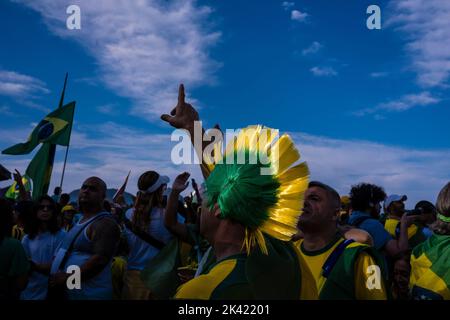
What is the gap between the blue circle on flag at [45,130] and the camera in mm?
10569

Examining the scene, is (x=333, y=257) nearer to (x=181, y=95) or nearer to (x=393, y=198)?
(x=181, y=95)

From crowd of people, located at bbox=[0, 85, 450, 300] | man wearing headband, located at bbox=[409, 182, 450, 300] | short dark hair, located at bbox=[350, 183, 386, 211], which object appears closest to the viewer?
crowd of people, located at bbox=[0, 85, 450, 300]

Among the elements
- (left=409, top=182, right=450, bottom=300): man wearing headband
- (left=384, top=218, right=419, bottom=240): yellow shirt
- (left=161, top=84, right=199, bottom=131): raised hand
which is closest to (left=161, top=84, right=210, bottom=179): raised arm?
(left=161, top=84, right=199, bottom=131): raised hand

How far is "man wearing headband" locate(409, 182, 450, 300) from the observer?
2896 mm

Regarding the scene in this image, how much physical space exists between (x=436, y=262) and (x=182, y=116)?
78.1 inches

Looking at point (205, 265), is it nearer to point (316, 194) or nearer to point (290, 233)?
point (290, 233)

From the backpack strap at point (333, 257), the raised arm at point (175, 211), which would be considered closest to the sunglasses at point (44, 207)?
the raised arm at point (175, 211)

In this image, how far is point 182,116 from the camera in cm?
263

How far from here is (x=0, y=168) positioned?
5.16 m

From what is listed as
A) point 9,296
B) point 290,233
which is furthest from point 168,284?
point 290,233

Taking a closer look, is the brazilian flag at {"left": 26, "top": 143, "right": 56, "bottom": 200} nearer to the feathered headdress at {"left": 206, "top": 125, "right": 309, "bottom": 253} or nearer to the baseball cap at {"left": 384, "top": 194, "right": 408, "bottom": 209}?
the baseball cap at {"left": 384, "top": 194, "right": 408, "bottom": 209}

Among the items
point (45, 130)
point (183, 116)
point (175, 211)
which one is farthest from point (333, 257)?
point (45, 130)

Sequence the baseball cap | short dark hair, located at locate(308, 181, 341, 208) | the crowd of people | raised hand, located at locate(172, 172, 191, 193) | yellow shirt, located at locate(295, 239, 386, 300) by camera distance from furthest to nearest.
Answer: the baseball cap → raised hand, located at locate(172, 172, 191, 193) → short dark hair, located at locate(308, 181, 341, 208) → yellow shirt, located at locate(295, 239, 386, 300) → the crowd of people

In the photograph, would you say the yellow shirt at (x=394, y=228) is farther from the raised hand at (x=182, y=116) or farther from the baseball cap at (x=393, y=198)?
the raised hand at (x=182, y=116)
